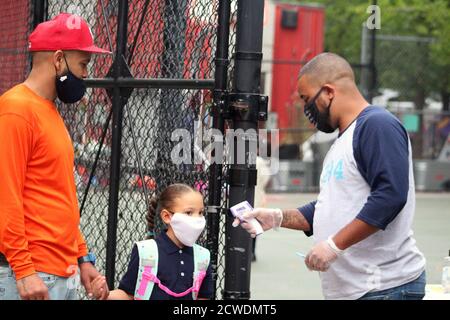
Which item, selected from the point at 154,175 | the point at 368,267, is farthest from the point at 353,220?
the point at 154,175

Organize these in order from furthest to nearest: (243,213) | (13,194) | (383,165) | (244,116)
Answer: (244,116) < (243,213) < (13,194) < (383,165)

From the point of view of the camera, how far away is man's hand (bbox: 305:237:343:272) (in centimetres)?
398

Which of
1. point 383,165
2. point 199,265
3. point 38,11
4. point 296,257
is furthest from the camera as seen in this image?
point 296,257

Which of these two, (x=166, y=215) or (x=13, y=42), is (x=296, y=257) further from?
(x=166, y=215)

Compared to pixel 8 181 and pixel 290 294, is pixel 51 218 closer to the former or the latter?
pixel 8 181

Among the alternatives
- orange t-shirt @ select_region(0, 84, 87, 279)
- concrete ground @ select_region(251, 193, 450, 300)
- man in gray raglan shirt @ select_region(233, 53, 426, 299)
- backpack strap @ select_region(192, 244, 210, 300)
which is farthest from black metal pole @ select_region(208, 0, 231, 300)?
concrete ground @ select_region(251, 193, 450, 300)

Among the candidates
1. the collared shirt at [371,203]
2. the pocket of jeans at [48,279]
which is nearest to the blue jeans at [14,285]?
the pocket of jeans at [48,279]

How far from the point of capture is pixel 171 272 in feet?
14.8

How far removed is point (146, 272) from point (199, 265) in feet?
0.86

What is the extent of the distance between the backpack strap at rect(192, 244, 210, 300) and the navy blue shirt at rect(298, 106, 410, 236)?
945mm

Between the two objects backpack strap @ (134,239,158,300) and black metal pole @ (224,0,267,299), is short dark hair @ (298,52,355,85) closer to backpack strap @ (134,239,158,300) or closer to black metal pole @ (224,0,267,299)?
black metal pole @ (224,0,267,299)

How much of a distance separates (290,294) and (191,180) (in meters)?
4.58

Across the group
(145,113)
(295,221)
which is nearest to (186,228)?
(295,221)
